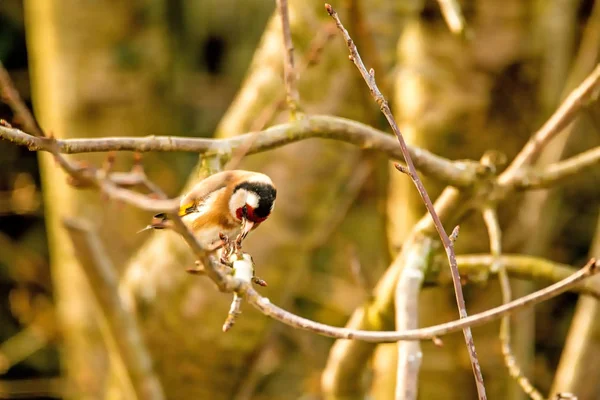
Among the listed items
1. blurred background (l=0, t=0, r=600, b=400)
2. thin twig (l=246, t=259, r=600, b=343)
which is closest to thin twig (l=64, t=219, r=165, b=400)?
blurred background (l=0, t=0, r=600, b=400)

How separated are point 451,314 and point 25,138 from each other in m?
1.50

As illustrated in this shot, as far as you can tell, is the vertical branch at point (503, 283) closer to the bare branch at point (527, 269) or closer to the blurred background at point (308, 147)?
the bare branch at point (527, 269)

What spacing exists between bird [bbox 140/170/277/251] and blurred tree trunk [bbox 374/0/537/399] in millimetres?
920

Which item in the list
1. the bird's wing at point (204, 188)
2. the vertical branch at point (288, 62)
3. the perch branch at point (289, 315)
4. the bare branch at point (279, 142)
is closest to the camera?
the perch branch at point (289, 315)

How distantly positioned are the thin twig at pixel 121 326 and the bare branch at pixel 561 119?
946mm

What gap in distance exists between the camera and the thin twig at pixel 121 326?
182 centimetres

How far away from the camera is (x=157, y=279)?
2.14 meters

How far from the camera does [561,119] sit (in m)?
1.42

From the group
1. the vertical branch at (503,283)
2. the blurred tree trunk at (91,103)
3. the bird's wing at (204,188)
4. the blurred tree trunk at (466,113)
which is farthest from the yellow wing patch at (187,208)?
the blurred tree trunk at (91,103)

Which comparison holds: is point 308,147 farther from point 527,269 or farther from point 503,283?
point 503,283

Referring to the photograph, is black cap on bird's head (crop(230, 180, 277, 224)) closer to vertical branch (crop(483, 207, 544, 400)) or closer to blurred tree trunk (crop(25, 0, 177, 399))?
vertical branch (crop(483, 207, 544, 400))

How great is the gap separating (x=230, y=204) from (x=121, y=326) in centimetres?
98

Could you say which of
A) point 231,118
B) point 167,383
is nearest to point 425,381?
point 167,383

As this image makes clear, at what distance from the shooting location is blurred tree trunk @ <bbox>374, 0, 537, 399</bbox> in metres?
2.03
